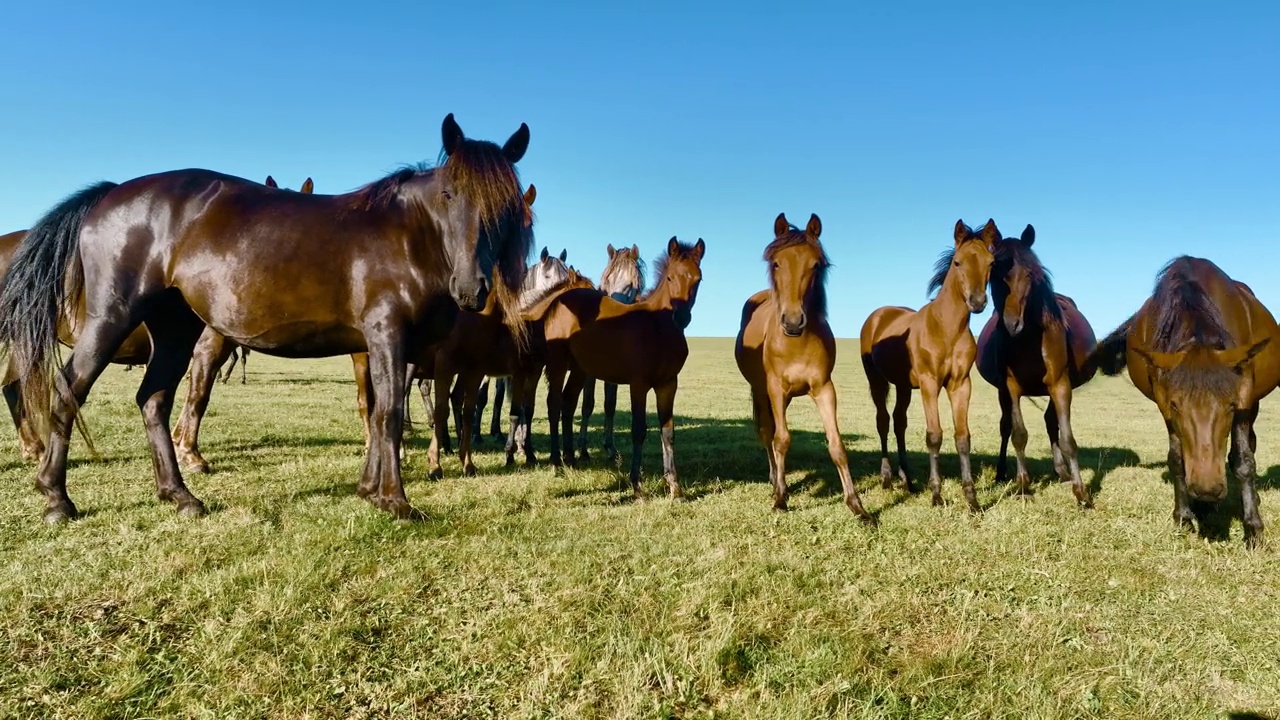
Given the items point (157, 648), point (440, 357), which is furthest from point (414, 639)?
point (440, 357)

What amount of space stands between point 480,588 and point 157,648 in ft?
4.51

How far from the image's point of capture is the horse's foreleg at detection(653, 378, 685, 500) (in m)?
6.40

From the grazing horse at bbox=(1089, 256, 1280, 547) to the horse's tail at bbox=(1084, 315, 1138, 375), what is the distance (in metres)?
0.55

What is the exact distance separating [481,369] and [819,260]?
436 centimetres

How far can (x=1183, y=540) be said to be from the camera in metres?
5.15

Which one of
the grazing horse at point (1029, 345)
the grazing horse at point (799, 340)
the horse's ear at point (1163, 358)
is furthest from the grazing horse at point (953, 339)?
the horse's ear at point (1163, 358)

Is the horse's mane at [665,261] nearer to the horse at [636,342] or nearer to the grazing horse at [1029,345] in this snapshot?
the horse at [636,342]

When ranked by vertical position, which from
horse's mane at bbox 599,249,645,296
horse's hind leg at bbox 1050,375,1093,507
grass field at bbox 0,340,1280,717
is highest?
horse's mane at bbox 599,249,645,296

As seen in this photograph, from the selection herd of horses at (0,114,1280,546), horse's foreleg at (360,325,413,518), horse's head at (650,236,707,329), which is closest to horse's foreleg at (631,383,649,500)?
herd of horses at (0,114,1280,546)

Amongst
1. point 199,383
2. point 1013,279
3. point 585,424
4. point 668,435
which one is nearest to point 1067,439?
point 1013,279

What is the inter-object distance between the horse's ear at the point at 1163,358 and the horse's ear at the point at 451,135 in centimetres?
523

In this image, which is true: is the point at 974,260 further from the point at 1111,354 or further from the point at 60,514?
the point at 60,514

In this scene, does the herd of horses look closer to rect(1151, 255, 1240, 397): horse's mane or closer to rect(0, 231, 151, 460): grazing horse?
rect(1151, 255, 1240, 397): horse's mane

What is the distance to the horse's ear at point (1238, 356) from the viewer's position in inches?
187
